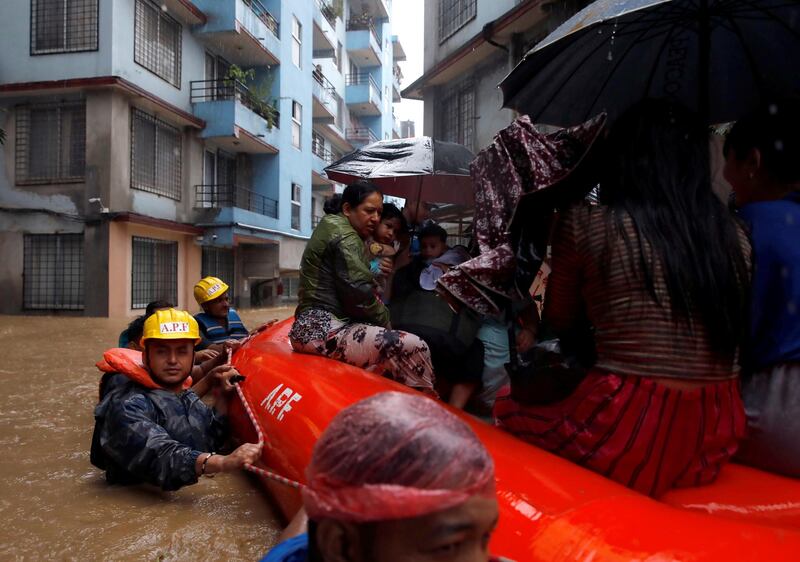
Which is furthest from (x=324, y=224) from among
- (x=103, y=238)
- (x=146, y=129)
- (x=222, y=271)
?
(x=222, y=271)

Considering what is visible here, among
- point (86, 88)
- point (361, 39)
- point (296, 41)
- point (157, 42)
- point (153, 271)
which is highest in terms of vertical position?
point (361, 39)

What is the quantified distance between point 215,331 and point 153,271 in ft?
33.8

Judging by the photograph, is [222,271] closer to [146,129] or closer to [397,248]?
[146,129]

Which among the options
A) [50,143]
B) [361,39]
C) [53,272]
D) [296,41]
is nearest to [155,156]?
[50,143]

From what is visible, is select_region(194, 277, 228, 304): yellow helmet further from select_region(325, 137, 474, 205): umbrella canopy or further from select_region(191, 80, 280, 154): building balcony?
select_region(191, 80, 280, 154): building balcony

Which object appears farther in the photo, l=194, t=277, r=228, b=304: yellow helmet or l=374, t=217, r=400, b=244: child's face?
l=194, t=277, r=228, b=304: yellow helmet

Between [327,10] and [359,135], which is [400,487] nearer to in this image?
[327,10]

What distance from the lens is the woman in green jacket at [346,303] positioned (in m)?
3.25

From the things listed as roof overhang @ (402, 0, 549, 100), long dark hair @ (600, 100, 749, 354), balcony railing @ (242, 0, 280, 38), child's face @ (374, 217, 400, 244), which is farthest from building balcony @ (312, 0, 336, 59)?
long dark hair @ (600, 100, 749, 354)

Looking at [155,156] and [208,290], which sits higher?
[155,156]

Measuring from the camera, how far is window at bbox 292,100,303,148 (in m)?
21.3

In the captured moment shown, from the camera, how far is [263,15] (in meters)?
18.5

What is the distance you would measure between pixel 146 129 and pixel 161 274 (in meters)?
3.51

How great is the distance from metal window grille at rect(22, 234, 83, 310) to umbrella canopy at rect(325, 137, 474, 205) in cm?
1056
